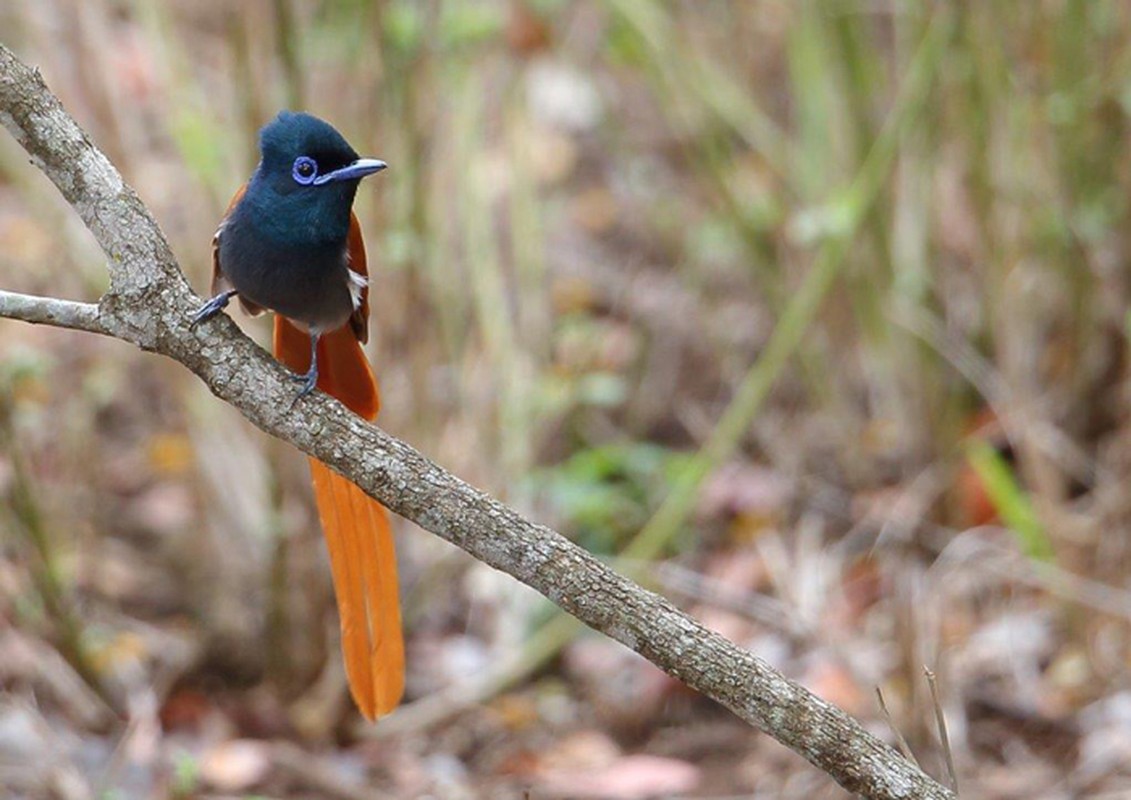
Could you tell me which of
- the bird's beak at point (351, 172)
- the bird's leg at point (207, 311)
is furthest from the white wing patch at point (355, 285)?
the bird's leg at point (207, 311)

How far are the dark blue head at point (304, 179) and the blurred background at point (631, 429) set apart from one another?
112 cm

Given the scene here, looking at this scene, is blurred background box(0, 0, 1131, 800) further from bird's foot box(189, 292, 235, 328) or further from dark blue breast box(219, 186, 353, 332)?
bird's foot box(189, 292, 235, 328)

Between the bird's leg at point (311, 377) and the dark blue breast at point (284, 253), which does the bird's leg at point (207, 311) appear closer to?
the bird's leg at point (311, 377)

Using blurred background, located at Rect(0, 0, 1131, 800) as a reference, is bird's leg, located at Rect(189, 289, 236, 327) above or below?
above

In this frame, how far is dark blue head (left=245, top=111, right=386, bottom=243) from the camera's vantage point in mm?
2500

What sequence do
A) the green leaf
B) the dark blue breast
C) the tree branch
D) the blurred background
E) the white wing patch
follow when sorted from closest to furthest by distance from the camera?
the tree branch → the dark blue breast → the white wing patch → the blurred background → the green leaf

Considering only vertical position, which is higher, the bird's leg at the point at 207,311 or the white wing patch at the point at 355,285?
the bird's leg at the point at 207,311

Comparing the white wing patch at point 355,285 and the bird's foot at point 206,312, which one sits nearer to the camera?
the bird's foot at point 206,312

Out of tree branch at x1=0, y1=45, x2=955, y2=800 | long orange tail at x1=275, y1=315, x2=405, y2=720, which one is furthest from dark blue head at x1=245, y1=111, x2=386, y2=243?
tree branch at x1=0, y1=45, x2=955, y2=800

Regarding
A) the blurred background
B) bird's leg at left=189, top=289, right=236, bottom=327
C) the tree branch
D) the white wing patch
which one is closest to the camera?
the tree branch

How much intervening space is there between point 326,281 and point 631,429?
275cm

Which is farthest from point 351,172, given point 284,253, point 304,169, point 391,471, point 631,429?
point 631,429

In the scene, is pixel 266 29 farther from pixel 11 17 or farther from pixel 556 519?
pixel 556 519

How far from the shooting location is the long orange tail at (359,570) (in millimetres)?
2479
